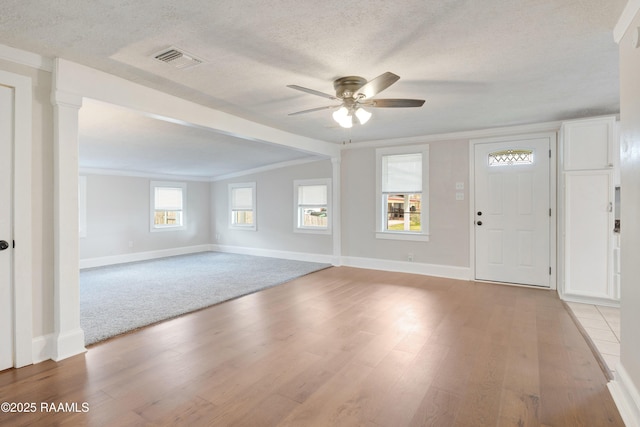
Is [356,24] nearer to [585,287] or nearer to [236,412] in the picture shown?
[236,412]

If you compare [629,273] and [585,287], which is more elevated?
[629,273]

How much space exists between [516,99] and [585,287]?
2454 millimetres

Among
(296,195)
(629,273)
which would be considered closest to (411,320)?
(629,273)

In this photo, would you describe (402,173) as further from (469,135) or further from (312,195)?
(312,195)

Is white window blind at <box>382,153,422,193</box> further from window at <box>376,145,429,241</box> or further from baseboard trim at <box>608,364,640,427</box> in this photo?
baseboard trim at <box>608,364,640,427</box>

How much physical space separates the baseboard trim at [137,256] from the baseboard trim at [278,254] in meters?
0.55

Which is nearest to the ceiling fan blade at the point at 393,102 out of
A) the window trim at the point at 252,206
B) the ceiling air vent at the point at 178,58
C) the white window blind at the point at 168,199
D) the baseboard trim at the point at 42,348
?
the ceiling air vent at the point at 178,58

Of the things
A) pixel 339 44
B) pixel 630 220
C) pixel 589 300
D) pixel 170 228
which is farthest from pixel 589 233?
pixel 170 228

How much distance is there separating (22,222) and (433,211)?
5.20 m

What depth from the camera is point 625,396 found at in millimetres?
1948

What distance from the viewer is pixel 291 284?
5078 mm

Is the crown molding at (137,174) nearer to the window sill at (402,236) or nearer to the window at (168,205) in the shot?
the window at (168,205)

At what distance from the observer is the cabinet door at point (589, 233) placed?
3.87 m

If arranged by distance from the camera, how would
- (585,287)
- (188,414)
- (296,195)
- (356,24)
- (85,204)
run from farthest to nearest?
(296,195)
(85,204)
(585,287)
(356,24)
(188,414)
